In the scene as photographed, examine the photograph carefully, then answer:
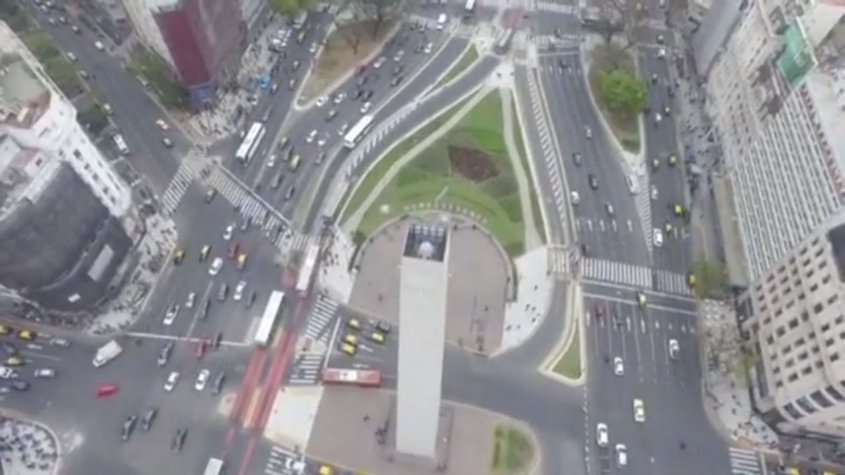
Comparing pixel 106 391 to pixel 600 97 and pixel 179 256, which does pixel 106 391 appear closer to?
pixel 179 256

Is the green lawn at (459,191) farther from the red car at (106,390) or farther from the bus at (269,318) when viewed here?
the red car at (106,390)

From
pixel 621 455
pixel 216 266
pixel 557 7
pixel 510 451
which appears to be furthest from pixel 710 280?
pixel 216 266

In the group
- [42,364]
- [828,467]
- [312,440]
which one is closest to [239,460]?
[312,440]

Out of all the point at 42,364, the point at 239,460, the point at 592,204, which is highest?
the point at 592,204

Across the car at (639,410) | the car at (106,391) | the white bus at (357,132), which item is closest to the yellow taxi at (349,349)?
the car at (106,391)

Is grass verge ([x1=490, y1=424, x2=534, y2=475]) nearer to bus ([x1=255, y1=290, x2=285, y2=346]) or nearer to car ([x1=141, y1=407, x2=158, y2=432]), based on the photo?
bus ([x1=255, y1=290, x2=285, y2=346])

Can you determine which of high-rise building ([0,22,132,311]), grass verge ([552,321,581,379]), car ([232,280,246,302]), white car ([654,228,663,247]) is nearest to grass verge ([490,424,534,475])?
grass verge ([552,321,581,379])

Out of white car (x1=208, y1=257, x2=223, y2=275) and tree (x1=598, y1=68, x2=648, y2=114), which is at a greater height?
tree (x1=598, y1=68, x2=648, y2=114)

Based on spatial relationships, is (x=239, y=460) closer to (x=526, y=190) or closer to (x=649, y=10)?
(x=526, y=190)
